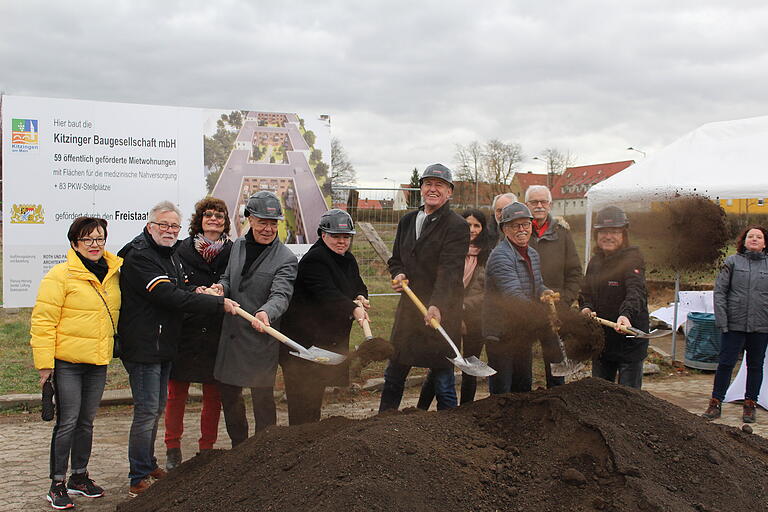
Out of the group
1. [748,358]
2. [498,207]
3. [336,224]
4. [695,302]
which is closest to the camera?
[336,224]

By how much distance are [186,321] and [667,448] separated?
3.40 m

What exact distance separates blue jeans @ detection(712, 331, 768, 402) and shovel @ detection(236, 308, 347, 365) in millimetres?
4301

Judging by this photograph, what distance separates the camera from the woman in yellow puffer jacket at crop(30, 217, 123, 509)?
4102 millimetres

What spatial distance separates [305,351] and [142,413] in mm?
1186

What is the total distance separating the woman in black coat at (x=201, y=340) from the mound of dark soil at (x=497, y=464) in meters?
0.70

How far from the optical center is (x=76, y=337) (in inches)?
164

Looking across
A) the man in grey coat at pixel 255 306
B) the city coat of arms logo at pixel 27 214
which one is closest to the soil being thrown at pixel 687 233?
the man in grey coat at pixel 255 306

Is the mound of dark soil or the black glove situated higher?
the black glove

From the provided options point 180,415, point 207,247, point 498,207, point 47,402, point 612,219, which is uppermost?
point 498,207

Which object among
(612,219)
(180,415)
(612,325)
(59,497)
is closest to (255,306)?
(180,415)

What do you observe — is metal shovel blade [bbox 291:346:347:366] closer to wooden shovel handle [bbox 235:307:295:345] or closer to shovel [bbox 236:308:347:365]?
shovel [bbox 236:308:347:365]

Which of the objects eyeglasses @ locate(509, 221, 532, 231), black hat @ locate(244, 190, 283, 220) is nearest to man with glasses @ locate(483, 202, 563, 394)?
eyeglasses @ locate(509, 221, 532, 231)

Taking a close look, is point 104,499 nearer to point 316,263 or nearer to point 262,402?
point 262,402

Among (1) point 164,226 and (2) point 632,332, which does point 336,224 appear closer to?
(1) point 164,226
